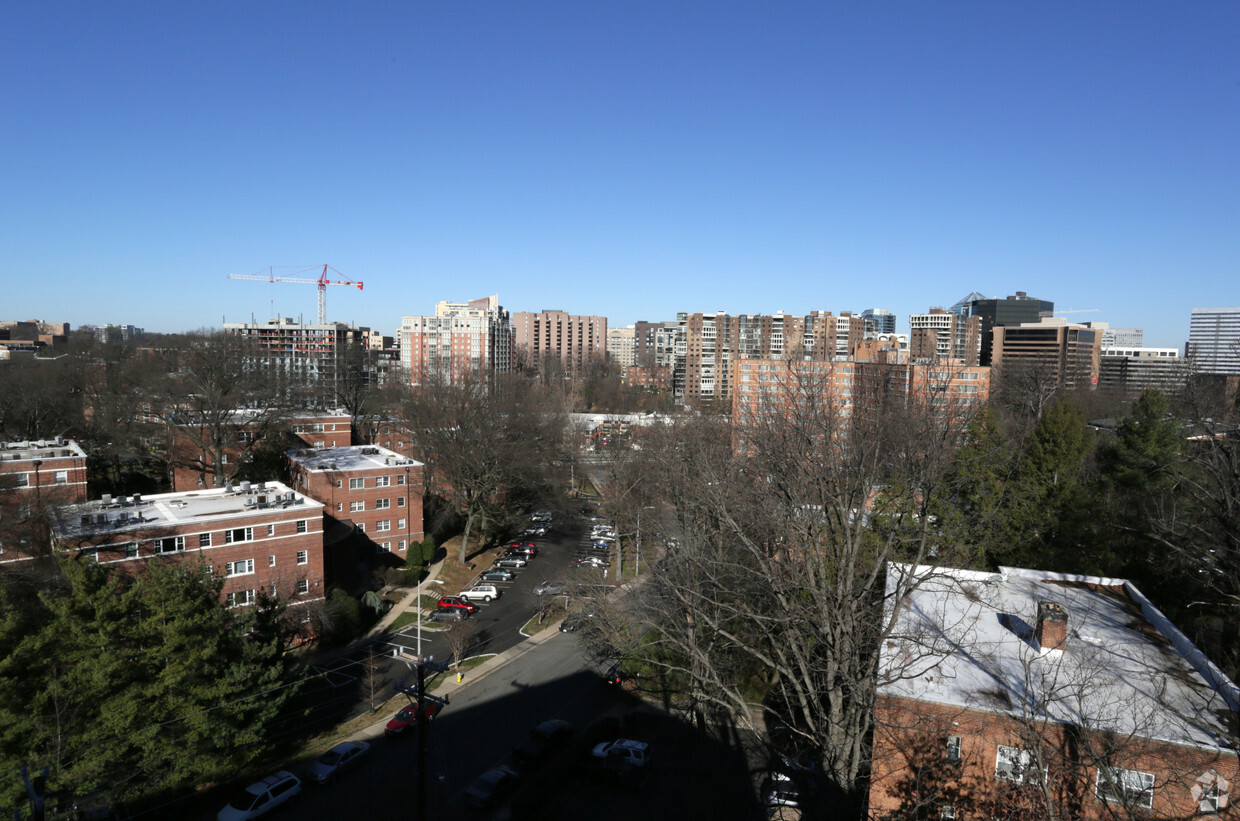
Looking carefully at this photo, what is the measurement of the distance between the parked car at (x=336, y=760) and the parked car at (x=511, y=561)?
14.1m

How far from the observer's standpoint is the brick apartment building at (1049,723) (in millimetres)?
8312

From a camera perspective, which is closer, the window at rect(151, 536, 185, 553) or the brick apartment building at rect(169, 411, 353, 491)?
the window at rect(151, 536, 185, 553)

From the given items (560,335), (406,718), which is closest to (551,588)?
(406,718)

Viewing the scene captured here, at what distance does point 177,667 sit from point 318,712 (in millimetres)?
5355

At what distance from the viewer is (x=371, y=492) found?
93.5 ft

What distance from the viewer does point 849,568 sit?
9.70m

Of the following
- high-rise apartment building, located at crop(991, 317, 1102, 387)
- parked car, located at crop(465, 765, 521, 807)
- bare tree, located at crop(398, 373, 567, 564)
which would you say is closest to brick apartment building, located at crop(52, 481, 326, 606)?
bare tree, located at crop(398, 373, 567, 564)

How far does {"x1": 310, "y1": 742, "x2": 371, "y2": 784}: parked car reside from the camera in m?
14.5

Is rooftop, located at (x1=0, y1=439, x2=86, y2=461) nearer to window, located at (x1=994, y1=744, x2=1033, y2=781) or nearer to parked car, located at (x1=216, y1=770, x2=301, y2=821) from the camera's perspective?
parked car, located at (x1=216, y1=770, x2=301, y2=821)

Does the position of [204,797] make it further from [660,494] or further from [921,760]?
[660,494]

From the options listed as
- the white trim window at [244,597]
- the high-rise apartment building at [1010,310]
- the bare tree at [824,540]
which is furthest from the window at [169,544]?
the high-rise apartment building at [1010,310]

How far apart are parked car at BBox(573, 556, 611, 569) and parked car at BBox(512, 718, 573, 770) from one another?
1255 cm

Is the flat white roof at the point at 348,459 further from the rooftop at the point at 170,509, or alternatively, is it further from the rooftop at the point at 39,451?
the rooftop at the point at 39,451

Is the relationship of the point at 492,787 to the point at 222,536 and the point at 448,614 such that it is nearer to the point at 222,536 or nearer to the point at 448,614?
the point at 448,614
